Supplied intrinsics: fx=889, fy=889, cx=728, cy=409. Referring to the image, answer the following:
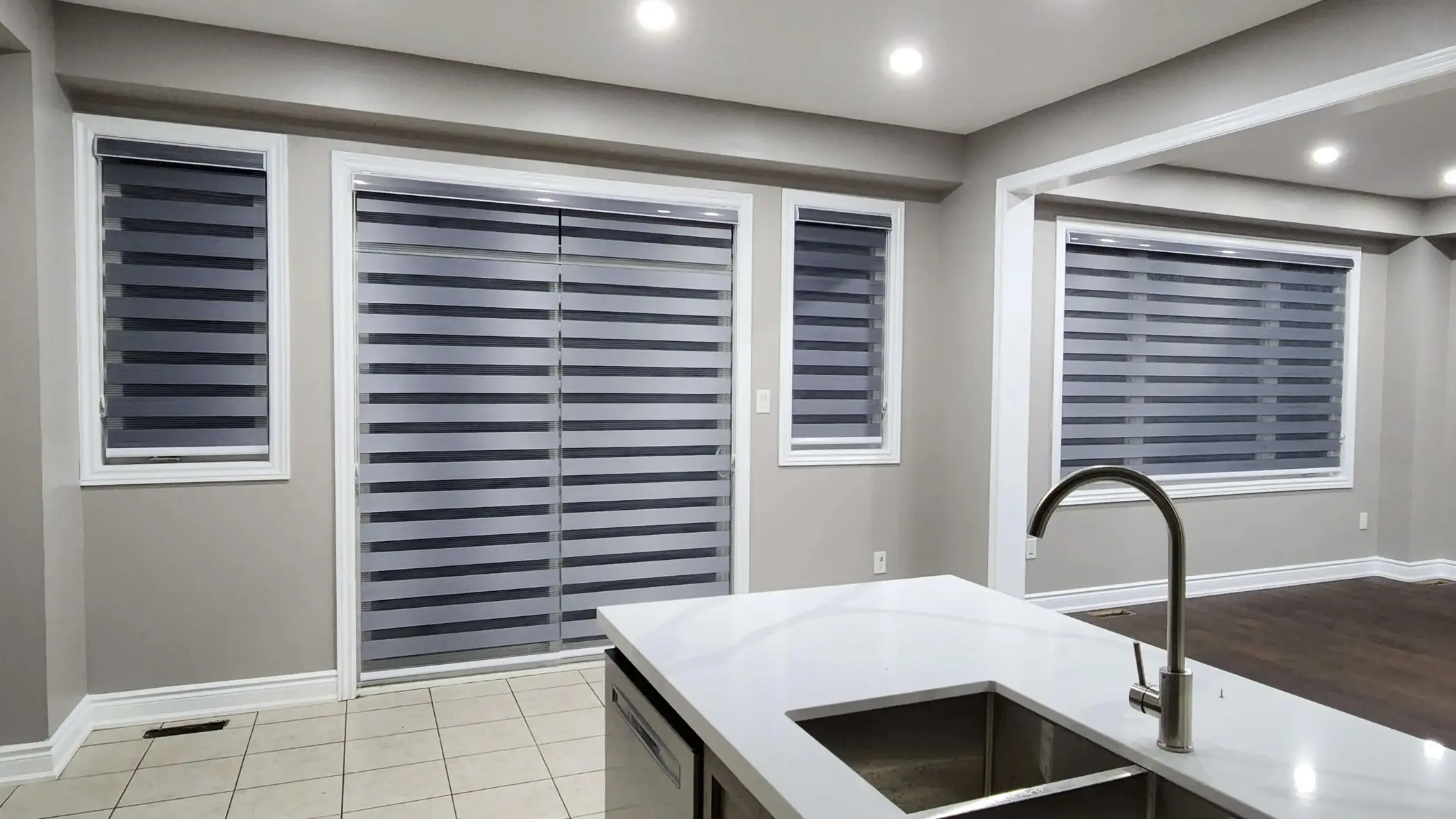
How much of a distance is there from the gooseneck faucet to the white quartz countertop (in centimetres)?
3

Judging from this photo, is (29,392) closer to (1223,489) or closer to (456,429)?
(456,429)

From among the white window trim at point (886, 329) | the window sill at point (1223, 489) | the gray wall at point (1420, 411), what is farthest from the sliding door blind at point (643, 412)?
the gray wall at point (1420, 411)

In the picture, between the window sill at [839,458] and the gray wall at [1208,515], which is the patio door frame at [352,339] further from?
the gray wall at [1208,515]

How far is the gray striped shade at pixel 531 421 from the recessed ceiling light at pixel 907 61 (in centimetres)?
114

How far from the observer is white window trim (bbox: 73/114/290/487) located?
10.7 ft

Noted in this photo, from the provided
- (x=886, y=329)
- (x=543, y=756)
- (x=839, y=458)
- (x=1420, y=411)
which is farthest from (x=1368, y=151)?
(x=543, y=756)

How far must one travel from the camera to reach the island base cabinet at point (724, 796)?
49.1 inches

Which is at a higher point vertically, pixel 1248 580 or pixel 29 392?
pixel 29 392

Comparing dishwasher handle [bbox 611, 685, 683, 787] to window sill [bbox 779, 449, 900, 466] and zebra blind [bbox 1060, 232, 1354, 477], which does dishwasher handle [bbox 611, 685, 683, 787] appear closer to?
window sill [bbox 779, 449, 900, 466]

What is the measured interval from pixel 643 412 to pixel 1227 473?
3953mm

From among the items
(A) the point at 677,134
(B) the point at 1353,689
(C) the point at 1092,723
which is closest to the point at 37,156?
(A) the point at 677,134

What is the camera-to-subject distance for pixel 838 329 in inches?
183

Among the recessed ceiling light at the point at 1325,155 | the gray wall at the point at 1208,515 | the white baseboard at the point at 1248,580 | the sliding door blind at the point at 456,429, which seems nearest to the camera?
the sliding door blind at the point at 456,429

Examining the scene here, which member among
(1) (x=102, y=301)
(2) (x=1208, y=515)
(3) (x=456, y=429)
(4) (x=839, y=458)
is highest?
(1) (x=102, y=301)
